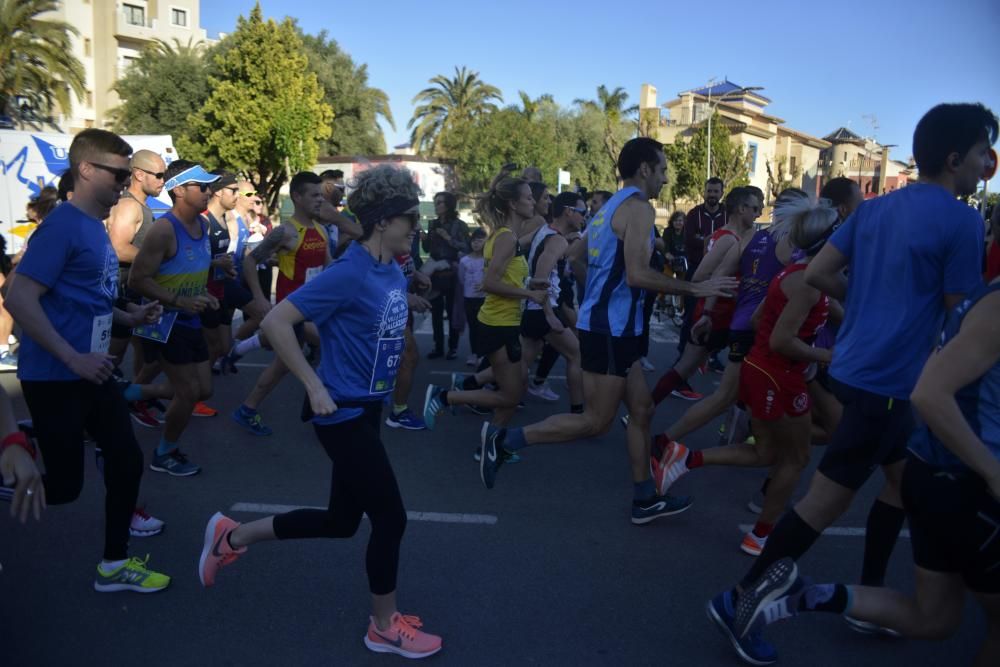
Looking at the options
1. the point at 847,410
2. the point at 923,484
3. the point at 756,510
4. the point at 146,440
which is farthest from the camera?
the point at 146,440

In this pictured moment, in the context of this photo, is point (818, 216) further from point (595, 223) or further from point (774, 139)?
point (774, 139)

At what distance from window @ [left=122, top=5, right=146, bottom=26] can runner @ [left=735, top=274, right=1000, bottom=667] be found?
62242 mm

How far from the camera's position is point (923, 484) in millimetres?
2365

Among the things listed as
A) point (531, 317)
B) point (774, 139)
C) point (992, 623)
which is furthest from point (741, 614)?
point (774, 139)

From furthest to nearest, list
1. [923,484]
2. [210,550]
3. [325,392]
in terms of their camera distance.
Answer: [210,550] < [325,392] < [923,484]

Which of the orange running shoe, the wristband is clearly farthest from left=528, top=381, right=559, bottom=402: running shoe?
the wristband

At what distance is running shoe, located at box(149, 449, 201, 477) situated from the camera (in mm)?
5160

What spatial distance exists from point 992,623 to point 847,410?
0.90 metres

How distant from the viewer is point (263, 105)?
3275 cm

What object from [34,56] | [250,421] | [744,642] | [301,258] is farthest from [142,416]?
[34,56]

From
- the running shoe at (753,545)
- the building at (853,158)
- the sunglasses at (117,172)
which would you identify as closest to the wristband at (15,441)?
the sunglasses at (117,172)

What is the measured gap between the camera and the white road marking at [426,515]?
4.55m

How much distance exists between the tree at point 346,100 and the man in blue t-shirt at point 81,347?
45.2 metres

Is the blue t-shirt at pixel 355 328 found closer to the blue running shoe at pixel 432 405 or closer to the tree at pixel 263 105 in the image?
the blue running shoe at pixel 432 405
